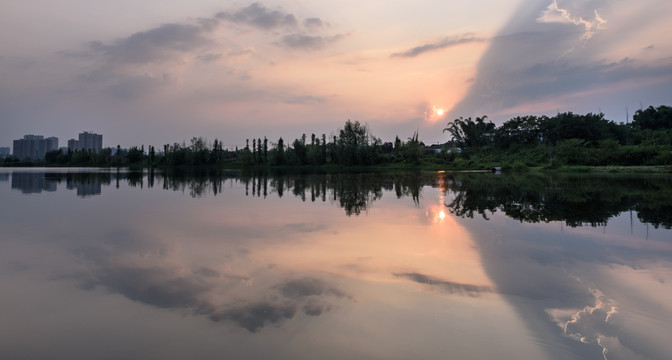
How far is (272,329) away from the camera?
3.83 metres

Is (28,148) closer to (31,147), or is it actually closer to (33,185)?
(31,147)

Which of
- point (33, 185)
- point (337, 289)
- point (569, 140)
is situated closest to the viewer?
point (337, 289)

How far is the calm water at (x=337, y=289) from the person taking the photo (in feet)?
11.6

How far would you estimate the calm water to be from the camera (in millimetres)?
3543

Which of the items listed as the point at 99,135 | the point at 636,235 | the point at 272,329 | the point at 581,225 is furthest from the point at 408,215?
the point at 99,135

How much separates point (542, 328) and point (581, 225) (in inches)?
278

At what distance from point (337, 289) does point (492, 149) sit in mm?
63329

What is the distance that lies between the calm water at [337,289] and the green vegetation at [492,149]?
37234 millimetres

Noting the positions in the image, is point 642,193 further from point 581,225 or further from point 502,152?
point 502,152

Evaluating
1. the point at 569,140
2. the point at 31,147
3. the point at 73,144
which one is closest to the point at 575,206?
the point at 569,140

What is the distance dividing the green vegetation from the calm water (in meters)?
37.2

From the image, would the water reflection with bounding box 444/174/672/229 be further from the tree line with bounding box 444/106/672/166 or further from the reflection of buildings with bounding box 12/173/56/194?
the tree line with bounding box 444/106/672/166

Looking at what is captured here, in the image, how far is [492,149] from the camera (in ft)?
204

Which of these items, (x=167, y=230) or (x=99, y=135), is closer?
(x=167, y=230)
